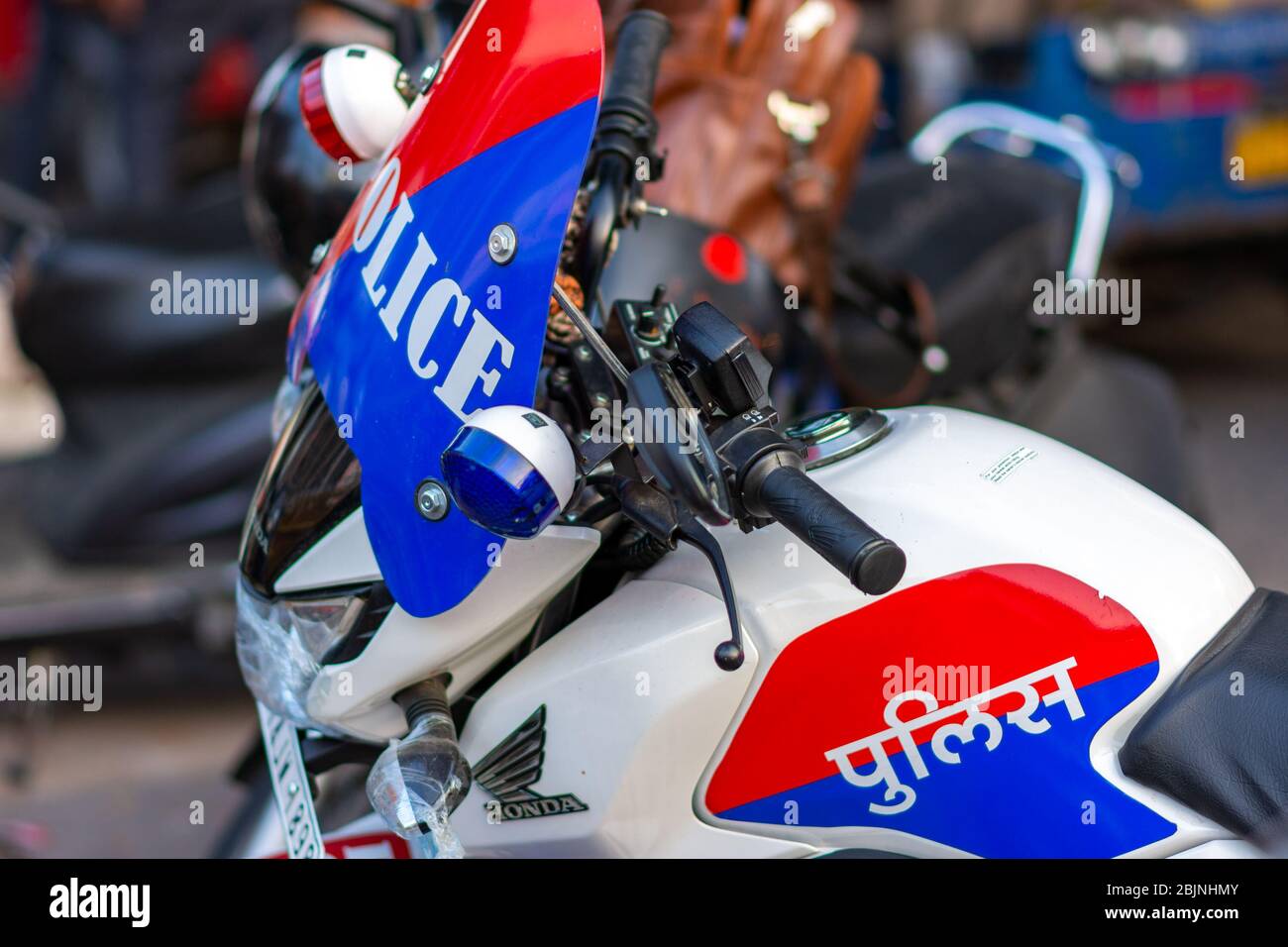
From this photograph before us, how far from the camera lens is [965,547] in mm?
1103

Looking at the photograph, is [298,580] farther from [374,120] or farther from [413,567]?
A: [374,120]

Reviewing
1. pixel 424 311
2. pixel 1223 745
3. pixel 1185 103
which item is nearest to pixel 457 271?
pixel 424 311

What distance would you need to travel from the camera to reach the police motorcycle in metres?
1.04

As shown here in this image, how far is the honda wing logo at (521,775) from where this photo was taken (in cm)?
118

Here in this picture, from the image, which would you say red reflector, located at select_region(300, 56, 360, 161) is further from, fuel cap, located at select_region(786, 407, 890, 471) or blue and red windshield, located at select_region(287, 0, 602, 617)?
fuel cap, located at select_region(786, 407, 890, 471)

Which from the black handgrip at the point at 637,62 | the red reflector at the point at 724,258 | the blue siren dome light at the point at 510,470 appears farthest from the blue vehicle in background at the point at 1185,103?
the blue siren dome light at the point at 510,470

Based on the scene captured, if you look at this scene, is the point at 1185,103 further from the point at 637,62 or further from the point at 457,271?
the point at 457,271

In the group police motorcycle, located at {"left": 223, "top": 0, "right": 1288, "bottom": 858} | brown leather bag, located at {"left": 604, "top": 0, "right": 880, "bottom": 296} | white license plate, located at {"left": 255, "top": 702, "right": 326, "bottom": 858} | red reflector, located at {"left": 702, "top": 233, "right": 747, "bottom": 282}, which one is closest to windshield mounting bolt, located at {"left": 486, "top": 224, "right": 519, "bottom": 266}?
police motorcycle, located at {"left": 223, "top": 0, "right": 1288, "bottom": 858}

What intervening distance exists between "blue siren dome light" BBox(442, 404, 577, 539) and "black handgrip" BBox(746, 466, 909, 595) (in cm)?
16

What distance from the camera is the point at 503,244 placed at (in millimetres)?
1029

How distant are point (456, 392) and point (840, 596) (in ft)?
1.15

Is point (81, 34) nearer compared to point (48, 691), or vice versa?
point (48, 691)

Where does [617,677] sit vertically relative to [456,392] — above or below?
Answer: below
